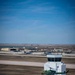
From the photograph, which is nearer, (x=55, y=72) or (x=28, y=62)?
(x=55, y=72)

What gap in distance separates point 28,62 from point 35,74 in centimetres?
300

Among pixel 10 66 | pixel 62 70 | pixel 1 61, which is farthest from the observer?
pixel 1 61

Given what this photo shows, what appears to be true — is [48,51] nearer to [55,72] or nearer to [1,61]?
[55,72]

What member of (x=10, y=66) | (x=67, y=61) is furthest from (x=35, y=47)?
(x=10, y=66)

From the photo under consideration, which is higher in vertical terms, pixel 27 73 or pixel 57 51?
pixel 57 51

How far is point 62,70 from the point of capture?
12.0ft

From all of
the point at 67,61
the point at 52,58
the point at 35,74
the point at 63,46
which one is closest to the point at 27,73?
the point at 35,74

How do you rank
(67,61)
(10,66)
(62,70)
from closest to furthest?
(62,70)
(67,61)
(10,66)

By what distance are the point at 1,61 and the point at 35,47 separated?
15.2 ft

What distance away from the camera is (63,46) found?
242 inches

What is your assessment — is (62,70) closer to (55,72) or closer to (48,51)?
(55,72)

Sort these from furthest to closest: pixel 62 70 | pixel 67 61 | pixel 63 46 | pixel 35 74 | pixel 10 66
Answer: pixel 10 66, pixel 67 61, pixel 35 74, pixel 63 46, pixel 62 70

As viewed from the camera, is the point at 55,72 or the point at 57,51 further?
the point at 57,51

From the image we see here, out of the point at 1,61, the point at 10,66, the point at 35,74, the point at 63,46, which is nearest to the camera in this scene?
the point at 63,46
